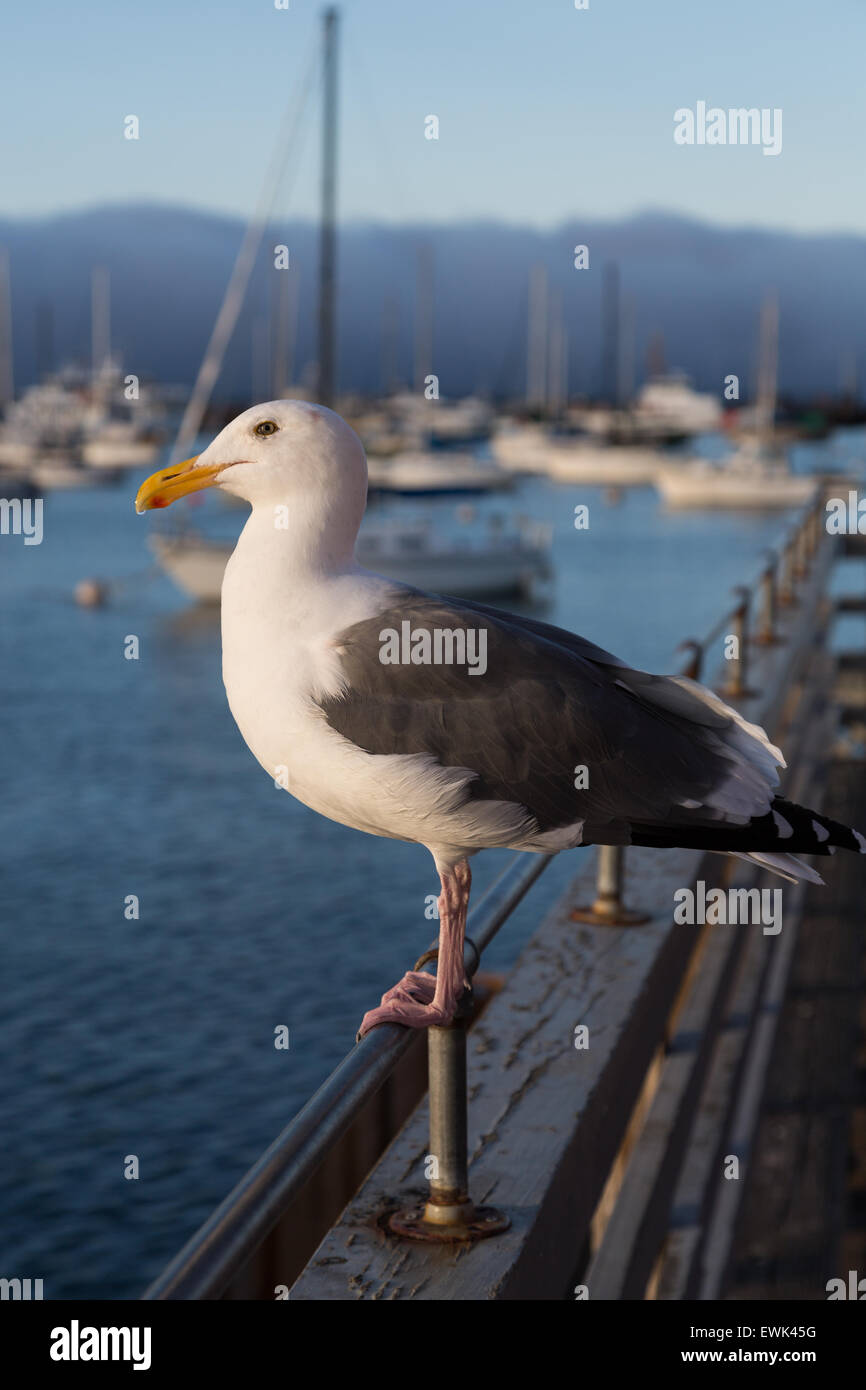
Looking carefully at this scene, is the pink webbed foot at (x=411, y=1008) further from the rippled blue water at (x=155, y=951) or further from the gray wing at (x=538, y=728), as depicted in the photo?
the rippled blue water at (x=155, y=951)

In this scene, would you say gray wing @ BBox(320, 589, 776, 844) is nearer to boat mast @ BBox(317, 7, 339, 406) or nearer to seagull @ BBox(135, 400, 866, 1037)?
seagull @ BBox(135, 400, 866, 1037)

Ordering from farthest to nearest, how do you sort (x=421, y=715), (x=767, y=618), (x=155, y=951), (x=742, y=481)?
1. (x=742, y=481)
2. (x=155, y=951)
3. (x=767, y=618)
4. (x=421, y=715)

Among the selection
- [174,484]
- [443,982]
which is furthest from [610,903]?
[174,484]

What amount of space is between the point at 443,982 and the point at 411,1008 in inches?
7.4

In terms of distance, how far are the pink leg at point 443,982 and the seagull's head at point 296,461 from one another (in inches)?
33.3

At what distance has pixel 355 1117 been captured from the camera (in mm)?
2566

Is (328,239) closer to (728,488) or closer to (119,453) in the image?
(728,488)

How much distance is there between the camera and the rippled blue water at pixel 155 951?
15094 millimetres

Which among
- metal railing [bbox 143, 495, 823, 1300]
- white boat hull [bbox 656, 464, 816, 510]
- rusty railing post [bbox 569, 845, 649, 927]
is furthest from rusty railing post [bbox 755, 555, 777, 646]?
white boat hull [bbox 656, 464, 816, 510]

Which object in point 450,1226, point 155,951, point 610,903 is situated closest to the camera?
point 450,1226
